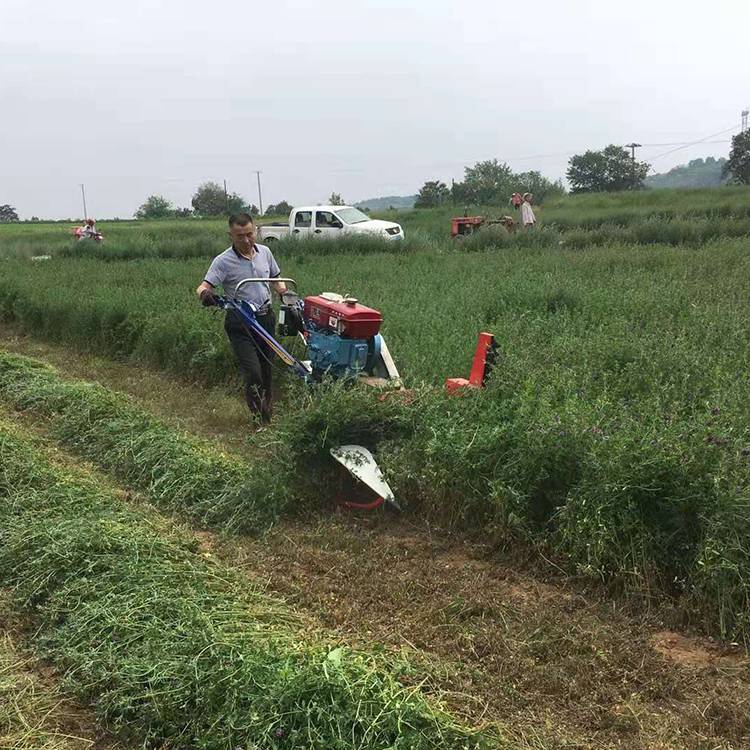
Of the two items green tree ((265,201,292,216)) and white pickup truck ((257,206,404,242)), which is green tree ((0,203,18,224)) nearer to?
green tree ((265,201,292,216))

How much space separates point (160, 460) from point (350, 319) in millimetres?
1590

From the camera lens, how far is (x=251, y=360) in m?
5.43

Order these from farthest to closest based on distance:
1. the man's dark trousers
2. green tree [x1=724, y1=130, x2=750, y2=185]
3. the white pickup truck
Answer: green tree [x1=724, y1=130, x2=750, y2=185] → the white pickup truck → the man's dark trousers

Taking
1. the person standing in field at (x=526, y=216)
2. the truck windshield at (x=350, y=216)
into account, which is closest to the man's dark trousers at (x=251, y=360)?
the person standing in field at (x=526, y=216)

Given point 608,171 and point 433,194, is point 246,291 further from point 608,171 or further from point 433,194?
point 608,171

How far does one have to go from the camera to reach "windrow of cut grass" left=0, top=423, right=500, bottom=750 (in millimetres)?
2191

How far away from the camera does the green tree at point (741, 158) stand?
40.0 metres

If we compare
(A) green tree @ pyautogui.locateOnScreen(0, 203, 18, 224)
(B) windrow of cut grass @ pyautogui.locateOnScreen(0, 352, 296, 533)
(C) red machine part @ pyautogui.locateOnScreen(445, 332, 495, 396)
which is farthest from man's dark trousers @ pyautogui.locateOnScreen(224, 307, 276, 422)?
(A) green tree @ pyautogui.locateOnScreen(0, 203, 18, 224)

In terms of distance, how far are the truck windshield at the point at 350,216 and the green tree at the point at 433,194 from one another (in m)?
26.3

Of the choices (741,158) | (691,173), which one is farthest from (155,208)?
(691,173)

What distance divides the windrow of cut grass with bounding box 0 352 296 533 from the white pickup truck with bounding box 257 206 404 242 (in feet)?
39.9

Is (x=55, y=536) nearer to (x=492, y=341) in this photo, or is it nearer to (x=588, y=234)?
(x=492, y=341)

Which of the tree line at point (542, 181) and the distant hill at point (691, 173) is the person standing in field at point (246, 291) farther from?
the distant hill at point (691, 173)

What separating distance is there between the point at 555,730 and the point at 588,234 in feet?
45.6
